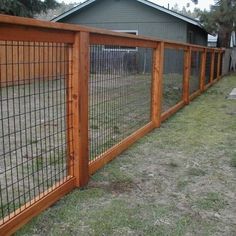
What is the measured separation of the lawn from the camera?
269cm

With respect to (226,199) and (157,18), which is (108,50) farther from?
(157,18)

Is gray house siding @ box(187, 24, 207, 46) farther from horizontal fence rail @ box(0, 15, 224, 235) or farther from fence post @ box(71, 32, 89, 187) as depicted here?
fence post @ box(71, 32, 89, 187)

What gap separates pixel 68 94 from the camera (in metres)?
3.19

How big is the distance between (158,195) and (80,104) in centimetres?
102

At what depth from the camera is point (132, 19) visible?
60.0 feet

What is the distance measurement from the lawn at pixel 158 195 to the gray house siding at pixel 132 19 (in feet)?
44.2

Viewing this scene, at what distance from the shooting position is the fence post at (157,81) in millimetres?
5652

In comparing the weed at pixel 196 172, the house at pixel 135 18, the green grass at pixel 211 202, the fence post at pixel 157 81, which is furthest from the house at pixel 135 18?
the green grass at pixel 211 202

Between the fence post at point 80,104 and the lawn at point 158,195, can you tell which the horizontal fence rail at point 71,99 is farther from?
the lawn at point 158,195

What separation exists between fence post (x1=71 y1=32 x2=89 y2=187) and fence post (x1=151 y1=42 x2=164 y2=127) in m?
2.53

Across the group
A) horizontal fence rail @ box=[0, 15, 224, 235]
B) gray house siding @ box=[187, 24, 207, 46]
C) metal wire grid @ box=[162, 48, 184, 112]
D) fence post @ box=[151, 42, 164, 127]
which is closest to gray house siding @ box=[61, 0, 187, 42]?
gray house siding @ box=[187, 24, 207, 46]

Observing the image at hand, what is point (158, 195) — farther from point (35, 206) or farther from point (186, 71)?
point (186, 71)

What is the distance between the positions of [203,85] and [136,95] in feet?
19.2

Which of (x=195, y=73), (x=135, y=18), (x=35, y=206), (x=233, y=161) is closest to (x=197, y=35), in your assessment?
(x=135, y=18)
